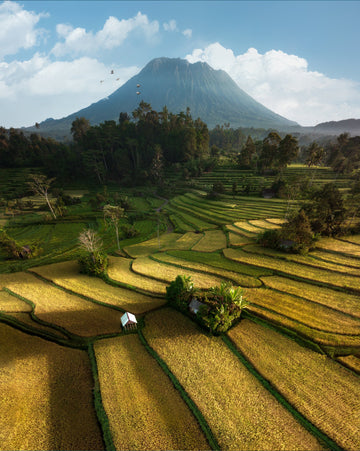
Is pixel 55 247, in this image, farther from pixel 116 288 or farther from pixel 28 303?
pixel 116 288

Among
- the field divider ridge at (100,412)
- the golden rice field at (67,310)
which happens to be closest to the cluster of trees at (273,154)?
the golden rice field at (67,310)

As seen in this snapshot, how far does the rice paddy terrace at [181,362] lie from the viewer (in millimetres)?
8820

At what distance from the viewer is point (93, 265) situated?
23.1 meters

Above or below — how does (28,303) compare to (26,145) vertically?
below

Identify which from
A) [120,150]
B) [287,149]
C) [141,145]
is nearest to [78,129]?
[120,150]

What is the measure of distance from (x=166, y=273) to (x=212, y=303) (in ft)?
30.2

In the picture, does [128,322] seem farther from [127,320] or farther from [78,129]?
[78,129]

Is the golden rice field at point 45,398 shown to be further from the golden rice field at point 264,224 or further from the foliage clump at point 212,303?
the golden rice field at point 264,224

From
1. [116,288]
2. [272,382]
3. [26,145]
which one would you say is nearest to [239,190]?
[116,288]

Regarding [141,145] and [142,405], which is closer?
[142,405]

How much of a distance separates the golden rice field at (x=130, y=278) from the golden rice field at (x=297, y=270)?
1039 cm

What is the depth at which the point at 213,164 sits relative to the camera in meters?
76.0

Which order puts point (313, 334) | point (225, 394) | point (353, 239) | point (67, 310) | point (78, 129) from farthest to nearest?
1. point (78, 129)
2. point (353, 239)
3. point (67, 310)
4. point (313, 334)
5. point (225, 394)

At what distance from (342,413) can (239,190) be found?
168ft
